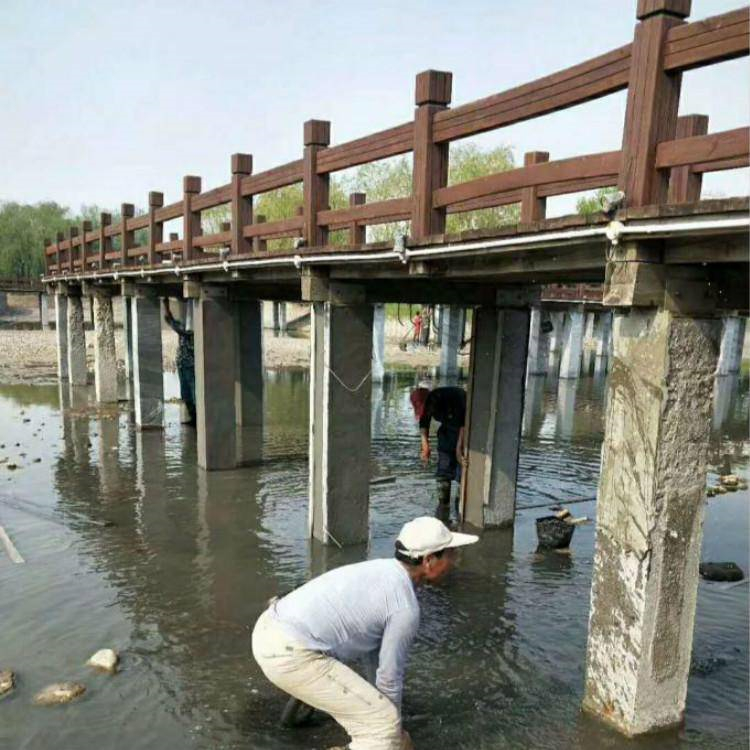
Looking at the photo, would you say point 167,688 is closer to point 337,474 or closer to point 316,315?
point 337,474

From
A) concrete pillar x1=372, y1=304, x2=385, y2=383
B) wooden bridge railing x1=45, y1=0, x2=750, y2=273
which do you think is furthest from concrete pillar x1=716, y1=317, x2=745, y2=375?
wooden bridge railing x1=45, y1=0, x2=750, y2=273

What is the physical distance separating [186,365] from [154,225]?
11.2 ft

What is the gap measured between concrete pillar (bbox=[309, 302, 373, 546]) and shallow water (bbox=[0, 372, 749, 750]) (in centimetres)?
52

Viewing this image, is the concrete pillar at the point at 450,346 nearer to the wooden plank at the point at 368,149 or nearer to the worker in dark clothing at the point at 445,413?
the worker in dark clothing at the point at 445,413

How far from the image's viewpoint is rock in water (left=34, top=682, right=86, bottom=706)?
16.5 ft

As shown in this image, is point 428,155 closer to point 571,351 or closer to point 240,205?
point 240,205

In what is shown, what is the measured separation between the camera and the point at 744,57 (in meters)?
3.59

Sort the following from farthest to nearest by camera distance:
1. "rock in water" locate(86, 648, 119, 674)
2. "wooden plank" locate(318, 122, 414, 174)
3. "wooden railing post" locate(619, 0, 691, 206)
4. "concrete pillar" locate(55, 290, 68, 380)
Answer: "concrete pillar" locate(55, 290, 68, 380), "wooden plank" locate(318, 122, 414, 174), "rock in water" locate(86, 648, 119, 674), "wooden railing post" locate(619, 0, 691, 206)

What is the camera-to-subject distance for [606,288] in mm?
4332

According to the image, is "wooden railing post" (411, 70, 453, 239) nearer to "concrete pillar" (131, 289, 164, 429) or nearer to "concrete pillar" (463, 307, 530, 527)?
"concrete pillar" (463, 307, 530, 527)

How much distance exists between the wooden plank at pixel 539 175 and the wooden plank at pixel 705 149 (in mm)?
355

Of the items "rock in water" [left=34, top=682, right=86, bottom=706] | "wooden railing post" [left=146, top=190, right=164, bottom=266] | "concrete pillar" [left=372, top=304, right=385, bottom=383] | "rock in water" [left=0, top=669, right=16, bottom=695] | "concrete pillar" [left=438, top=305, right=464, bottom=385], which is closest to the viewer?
"rock in water" [left=34, top=682, right=86, bottom=706]

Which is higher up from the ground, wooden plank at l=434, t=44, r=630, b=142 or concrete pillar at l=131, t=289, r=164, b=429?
wooden plank at l=434, t=44, r=630, b=142

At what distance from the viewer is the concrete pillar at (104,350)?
18500mm
